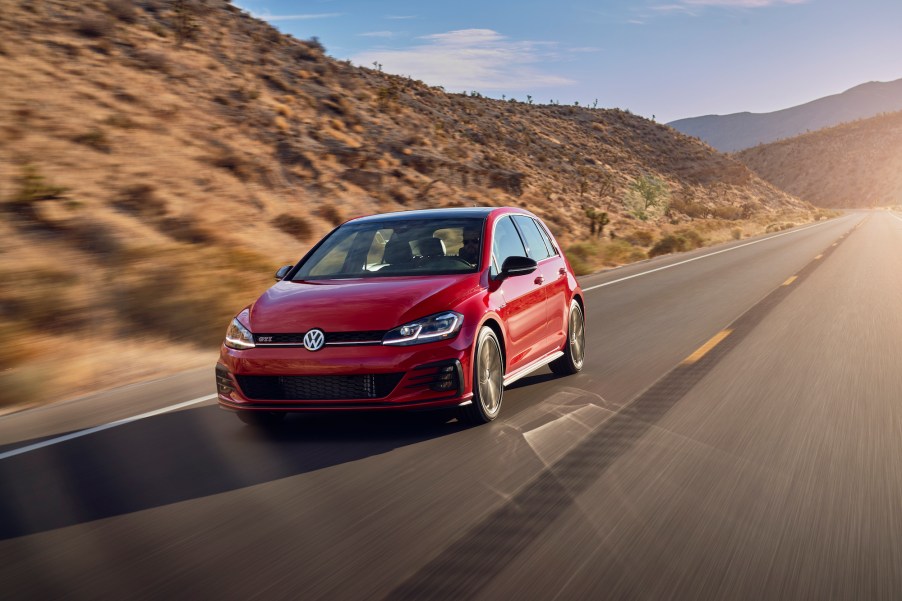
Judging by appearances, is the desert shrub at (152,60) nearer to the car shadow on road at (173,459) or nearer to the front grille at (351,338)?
the car shadow on road at (173,459)

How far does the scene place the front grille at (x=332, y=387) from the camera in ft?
21.3

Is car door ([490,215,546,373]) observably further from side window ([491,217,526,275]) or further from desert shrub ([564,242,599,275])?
desert shrub ([564,242,599,275])

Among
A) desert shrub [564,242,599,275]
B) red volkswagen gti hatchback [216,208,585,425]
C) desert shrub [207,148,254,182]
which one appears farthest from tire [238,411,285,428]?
desert shrub [207,148,254,182]

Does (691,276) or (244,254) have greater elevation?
(244,254)

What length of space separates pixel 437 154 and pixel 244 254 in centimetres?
2515

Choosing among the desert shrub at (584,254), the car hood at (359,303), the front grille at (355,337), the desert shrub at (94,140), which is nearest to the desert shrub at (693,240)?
the desert shrub at (584,254)

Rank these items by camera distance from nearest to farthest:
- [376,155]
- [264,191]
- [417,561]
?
[417,561], [264,191], [376,155]

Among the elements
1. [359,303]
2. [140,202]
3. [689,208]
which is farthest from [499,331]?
[689,208]

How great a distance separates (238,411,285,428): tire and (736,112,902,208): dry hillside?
159m

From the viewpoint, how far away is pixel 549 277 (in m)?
8.89

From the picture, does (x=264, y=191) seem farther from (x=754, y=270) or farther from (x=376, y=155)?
(x=754, y=270)

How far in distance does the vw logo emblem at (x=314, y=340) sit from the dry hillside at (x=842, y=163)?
523ft


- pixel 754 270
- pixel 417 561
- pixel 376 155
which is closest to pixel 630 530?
pixel 417 561

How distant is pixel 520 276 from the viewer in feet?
26.6
